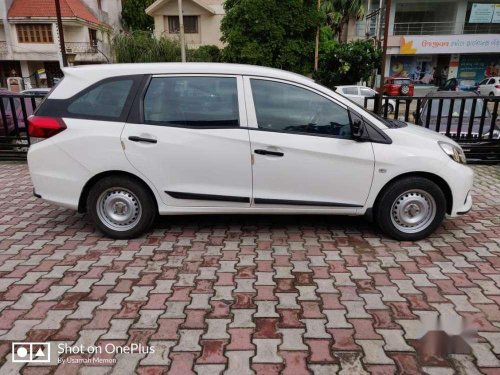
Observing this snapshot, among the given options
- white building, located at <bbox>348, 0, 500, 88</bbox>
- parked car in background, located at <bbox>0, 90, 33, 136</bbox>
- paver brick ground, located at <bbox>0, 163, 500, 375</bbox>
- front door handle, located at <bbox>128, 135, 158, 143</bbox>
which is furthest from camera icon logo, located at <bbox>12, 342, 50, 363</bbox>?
white building, located at <bbox>348, 0, 500, 88</bbox>

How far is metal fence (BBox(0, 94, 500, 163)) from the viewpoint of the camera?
23.0ft

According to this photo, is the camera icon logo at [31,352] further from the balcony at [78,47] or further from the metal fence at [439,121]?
the balcony at [78,47]

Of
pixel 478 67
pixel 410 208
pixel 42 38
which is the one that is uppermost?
pixel 42 38

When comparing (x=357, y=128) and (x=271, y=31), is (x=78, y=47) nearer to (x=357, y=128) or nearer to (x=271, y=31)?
(x=271, y=31)

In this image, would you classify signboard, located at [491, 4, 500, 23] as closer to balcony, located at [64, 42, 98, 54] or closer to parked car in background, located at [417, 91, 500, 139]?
parked car in background, located at [417, 91, 500, 139]

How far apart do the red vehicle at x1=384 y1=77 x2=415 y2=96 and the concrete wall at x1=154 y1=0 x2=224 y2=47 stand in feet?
43.8

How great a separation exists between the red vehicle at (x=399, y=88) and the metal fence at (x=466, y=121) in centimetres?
1756

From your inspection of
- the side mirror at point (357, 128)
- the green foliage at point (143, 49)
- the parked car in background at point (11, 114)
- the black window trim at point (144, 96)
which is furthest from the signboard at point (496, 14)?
the black window trim at point (144, 96)

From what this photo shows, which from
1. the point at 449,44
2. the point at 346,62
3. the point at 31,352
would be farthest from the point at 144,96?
the point at 449,44

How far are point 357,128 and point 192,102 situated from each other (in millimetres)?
1622

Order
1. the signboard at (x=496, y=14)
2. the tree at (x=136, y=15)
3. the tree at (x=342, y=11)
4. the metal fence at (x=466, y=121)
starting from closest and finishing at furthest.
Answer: the metal fence at (x=466, y=121) < the signboard at (x=496, y=14) < the tree at (x=342, y=11) < the tree at (x=136, y=15)

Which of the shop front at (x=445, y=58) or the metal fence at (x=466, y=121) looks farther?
the shop front at (x=445, y=58)

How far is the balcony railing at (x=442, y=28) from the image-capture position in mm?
31886

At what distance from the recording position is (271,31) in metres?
18.5
